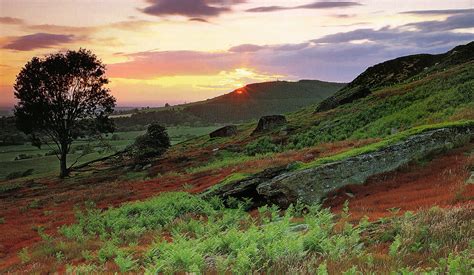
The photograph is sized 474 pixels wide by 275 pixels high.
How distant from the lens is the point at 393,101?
168 ft

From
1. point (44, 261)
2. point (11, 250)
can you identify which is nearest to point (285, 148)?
point (11, 250)

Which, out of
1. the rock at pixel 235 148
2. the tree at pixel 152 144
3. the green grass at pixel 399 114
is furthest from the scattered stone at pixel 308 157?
the tree at pixel 152 144

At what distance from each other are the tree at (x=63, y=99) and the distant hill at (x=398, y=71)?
4363 cm

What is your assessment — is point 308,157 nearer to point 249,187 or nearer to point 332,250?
point 249,187

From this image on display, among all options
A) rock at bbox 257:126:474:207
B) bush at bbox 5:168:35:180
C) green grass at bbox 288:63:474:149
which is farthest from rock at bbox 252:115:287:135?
rock at bbox 257:126:474:207

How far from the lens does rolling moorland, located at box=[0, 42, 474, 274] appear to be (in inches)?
279

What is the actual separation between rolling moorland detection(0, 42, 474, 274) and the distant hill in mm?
29166

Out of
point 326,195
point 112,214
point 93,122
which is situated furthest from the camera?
point 93,122

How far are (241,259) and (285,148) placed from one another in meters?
41.3

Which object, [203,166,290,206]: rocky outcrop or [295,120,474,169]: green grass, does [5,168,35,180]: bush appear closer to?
[203,166,290,206]: rocky outcrop

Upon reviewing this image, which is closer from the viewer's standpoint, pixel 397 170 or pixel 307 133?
pixel 397 170

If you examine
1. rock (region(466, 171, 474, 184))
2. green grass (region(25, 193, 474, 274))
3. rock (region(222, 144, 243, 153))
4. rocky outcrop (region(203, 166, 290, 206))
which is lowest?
rock (region(222, 144, 243, 153))

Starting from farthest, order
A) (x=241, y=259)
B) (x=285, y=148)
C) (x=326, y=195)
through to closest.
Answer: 1. (x=285, y=148)
2. (x=326, y=195)
3. (x=241, y=259)

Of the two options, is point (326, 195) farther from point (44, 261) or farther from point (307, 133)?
point (307, 133)
